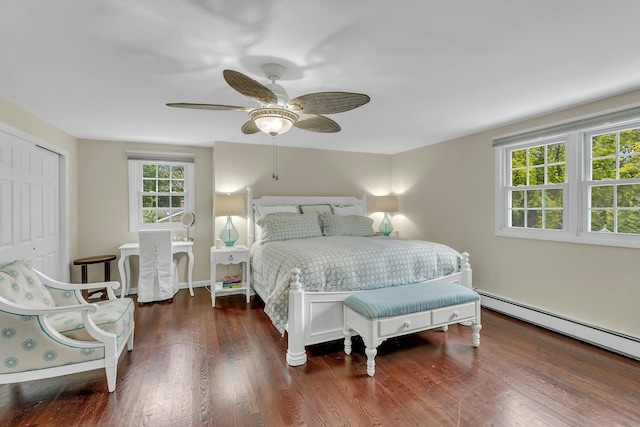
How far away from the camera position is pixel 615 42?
5.80 feet

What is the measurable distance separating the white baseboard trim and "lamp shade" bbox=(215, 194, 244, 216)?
11.0ft

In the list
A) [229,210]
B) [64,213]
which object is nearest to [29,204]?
[64,213]

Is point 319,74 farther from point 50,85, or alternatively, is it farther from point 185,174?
point 185,174

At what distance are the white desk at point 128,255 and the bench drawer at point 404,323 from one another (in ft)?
9.94

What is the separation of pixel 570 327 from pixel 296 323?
262 cm

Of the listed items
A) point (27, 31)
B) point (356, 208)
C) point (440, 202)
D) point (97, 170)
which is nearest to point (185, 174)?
point (97, 170)

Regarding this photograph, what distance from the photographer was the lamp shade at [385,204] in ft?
16.8

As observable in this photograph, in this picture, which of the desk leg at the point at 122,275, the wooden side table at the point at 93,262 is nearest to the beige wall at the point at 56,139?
the wooden side table at the point at 93,262

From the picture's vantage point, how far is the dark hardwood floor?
1.81m

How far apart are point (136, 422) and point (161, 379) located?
44cm

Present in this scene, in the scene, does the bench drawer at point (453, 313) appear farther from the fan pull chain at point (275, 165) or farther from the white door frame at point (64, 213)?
the white door frame at point (64, 213)

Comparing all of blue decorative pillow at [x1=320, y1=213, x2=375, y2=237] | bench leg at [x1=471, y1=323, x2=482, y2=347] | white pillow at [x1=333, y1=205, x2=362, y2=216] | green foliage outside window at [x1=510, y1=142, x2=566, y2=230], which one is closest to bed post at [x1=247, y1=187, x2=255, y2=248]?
blue decorative pillow at [x1=320, y1=213, x2=375, y2=237]

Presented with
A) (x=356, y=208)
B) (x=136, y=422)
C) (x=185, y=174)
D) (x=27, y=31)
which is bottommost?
(x=136, y=422)

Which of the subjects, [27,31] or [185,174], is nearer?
[27,31]
